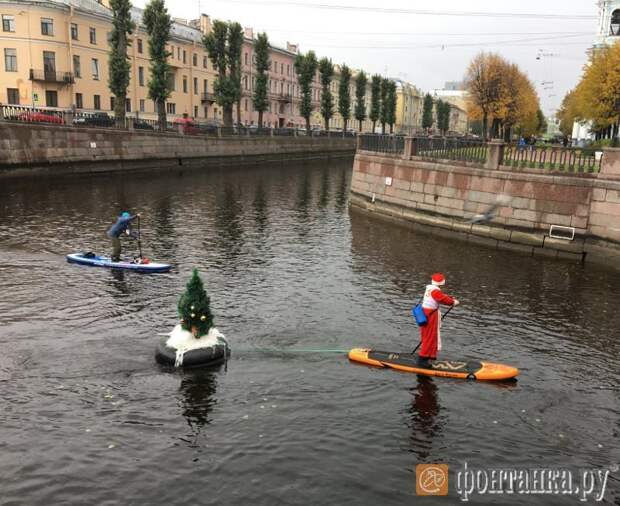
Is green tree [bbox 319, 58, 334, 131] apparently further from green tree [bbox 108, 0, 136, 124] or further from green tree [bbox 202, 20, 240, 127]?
green tree [bbox 108, 0, 136, 124]

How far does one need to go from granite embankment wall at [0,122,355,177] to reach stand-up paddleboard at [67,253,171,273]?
24.3 meters

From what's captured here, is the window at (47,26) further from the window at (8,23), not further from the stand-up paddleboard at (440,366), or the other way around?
the stand-up paddleboard at (440,366)

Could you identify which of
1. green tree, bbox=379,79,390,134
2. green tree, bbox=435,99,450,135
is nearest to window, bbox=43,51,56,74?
green tree, bbox=379,79,390,134

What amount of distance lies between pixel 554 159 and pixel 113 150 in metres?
36.6

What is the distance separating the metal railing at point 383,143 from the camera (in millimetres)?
31516

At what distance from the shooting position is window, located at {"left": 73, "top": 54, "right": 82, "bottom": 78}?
58375 millimetres

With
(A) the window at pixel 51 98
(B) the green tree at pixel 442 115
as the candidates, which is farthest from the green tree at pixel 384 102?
(A) the window at pixel 51 98

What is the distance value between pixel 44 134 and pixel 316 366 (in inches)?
1451

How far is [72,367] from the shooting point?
11172 mm

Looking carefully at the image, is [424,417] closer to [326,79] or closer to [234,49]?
[234,49]

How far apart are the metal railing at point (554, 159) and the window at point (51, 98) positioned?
162 feet

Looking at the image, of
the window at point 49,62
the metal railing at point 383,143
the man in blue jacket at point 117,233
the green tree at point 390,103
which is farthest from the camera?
the green tree at point 390,103

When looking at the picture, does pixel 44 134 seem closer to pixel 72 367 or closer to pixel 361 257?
pixel 361 257

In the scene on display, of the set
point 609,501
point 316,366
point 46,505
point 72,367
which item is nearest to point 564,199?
point 316,366
